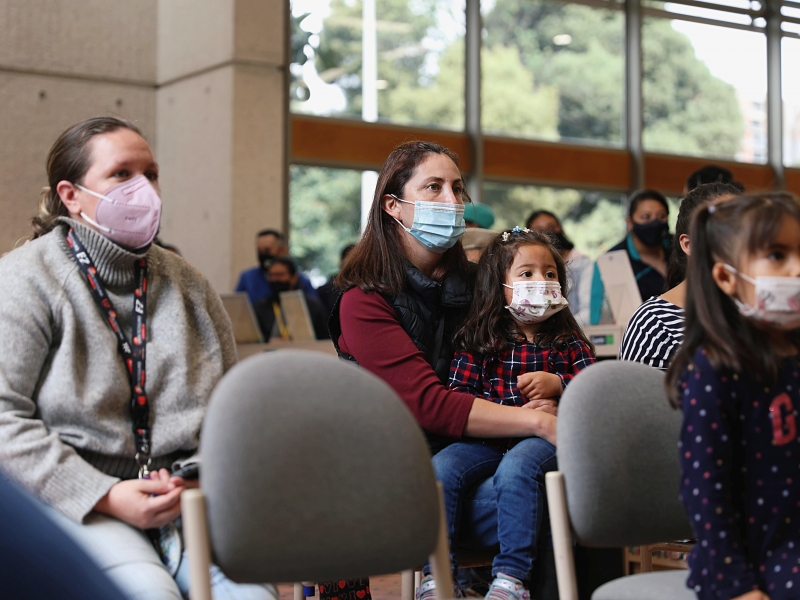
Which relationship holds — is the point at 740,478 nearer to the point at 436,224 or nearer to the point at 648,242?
the point at 436,224

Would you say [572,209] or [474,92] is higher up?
[474,92]

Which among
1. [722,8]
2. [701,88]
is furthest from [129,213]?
[722,8]

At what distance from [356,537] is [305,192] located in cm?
791

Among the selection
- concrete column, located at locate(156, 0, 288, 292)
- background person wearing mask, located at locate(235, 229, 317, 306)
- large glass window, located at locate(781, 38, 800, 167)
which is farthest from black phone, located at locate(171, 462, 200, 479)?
large glass window, located at locate(781, 38, 800, 167)

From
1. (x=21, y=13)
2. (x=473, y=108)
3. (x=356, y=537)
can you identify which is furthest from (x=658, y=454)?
(x=473, y=108)

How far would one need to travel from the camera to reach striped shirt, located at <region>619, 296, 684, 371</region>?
2.41 metres

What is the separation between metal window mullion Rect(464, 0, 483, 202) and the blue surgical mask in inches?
297

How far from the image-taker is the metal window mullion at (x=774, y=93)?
1202 centimetres

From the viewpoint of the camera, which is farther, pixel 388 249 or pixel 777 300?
pixel 388 249

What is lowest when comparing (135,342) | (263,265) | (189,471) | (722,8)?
(189,471)

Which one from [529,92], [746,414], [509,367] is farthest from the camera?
[529,92]

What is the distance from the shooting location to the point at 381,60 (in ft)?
31.8

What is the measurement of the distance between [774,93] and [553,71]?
11.0 feet

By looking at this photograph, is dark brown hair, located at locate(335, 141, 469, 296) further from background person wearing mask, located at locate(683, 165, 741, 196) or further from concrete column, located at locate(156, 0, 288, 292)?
concrete column, located at locate(156, 0, 288, 292)
